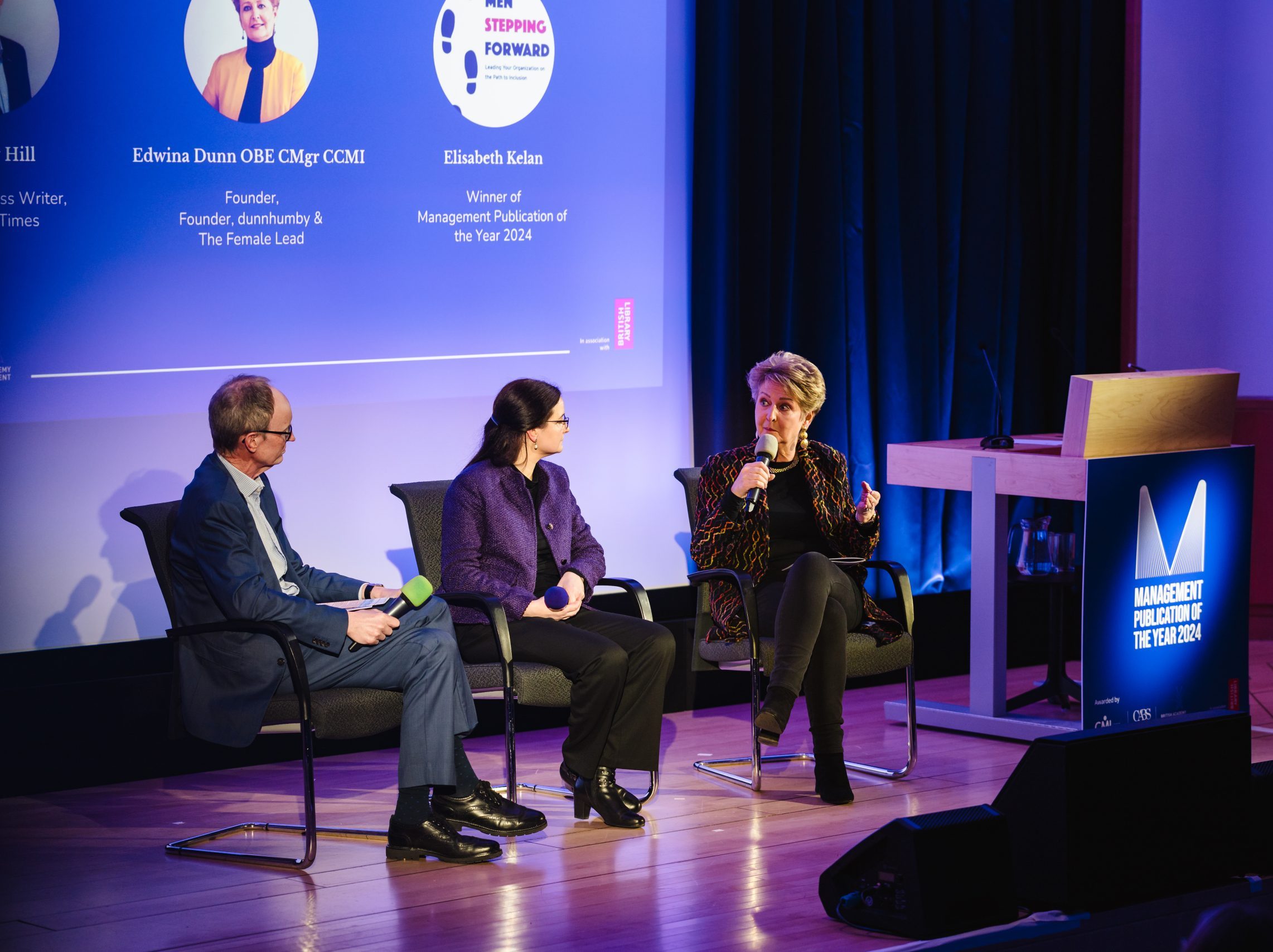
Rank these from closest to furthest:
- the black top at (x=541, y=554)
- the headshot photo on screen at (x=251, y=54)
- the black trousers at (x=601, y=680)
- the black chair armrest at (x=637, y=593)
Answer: the black trousers at (x=601, y=680) → the black top at (x=541, y=554) → the black chair armrest at (x=637, y=593) → the headshot photo on screen at (x=251, y=54)

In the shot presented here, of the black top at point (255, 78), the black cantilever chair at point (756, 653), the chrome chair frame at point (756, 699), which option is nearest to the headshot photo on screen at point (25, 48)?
A: the black top at point (255, 78)

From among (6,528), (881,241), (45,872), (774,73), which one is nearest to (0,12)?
(6,528)

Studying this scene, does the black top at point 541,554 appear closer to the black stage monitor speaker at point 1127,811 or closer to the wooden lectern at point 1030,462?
the wooden lectern at point 1030,462

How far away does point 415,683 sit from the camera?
13.0 feet

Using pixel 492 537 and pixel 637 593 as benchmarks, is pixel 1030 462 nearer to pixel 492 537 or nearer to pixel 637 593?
pixel 637 593

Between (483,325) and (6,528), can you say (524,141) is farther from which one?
(6,528)

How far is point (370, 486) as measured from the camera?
5.11 m

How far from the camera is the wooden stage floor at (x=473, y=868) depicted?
345cm

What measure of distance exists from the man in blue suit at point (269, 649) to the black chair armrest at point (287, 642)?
46 millimetres

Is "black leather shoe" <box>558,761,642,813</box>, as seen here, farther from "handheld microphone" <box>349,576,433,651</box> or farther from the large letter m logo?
the large letter m logo

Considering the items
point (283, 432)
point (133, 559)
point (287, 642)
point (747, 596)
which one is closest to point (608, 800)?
point (747, 596)

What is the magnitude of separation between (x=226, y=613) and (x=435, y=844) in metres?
0.77

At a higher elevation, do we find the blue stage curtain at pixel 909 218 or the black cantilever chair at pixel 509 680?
the blue stage curtain at pixel 909 218

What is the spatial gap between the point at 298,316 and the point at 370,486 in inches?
23.1
